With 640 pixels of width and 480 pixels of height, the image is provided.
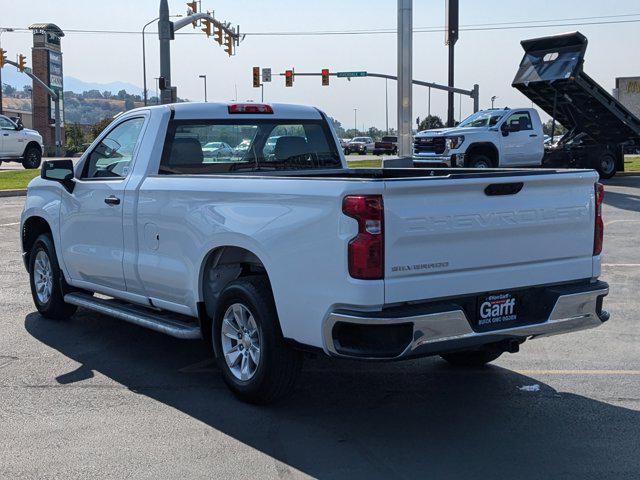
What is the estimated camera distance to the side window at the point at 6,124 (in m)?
31.1

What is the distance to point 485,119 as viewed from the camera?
81.1 feet

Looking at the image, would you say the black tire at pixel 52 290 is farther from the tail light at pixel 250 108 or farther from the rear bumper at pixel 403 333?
the rear bumper at pixel 403 333

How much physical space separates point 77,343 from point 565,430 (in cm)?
419

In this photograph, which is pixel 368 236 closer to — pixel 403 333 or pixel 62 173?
pixel 403 333

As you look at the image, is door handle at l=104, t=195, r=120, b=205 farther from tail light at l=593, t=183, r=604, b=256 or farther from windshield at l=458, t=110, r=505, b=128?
windshield at l=458, t=110, r=505, b=128

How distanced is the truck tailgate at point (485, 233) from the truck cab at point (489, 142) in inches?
716

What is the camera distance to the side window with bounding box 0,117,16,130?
31094 millimetres

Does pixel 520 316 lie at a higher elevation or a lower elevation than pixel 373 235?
lower

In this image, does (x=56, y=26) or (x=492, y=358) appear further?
(x=56, y=26)

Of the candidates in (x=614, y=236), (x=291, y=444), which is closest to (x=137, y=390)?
(x=291, y=444)

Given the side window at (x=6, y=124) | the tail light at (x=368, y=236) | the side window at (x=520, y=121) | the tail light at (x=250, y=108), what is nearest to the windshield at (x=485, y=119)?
the side window at (x=520, y=121)

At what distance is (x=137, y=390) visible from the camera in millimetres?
5949

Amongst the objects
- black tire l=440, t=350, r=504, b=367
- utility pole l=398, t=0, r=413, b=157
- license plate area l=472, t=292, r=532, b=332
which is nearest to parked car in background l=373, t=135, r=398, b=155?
utility pole l=398, t=0, r=413, b=157

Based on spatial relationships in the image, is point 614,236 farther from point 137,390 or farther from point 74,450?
point 74,450
